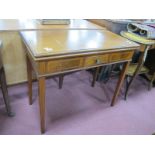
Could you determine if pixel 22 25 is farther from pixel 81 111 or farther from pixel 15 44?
pixel 81 111

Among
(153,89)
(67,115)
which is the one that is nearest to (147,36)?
(153,89)

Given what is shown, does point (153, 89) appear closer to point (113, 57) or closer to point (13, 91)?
point (113, 57)

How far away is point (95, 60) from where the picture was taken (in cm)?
117

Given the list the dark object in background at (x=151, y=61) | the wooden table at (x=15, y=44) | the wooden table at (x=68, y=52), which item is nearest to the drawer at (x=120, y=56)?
the wooden table at (x=68, y=52)

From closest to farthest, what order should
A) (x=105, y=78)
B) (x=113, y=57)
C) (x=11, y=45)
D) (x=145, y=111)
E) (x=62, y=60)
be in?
(x=62, y=60)
(x=113, y=57)
(x=11, y=45)
(x=145, y=111)
(x=105, y=78)

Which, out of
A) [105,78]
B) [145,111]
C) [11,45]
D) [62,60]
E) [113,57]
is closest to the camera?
[62,60]

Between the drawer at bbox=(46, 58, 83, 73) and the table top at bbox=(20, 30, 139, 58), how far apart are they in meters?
0.06

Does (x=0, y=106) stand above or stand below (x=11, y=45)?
below

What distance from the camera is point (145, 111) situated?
69.5 inches

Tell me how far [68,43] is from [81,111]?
814mm

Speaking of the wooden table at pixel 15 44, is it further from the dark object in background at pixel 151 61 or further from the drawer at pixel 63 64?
the dark object in background at pixel 151 61

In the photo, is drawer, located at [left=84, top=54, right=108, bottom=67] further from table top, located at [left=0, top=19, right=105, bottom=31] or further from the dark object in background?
the dark object in background

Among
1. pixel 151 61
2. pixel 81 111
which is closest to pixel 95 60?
pixel 81 111

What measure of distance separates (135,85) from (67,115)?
1205 millimetres
